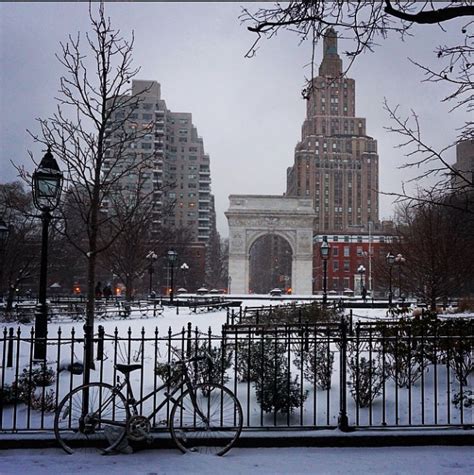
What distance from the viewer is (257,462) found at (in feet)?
17.3

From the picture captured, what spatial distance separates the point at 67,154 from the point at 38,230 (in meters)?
39.7

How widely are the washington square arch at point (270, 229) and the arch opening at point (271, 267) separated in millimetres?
41635

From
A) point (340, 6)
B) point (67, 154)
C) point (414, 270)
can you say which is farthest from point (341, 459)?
point (414, 270)

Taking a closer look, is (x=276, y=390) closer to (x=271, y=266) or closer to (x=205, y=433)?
(x=205, y=433)

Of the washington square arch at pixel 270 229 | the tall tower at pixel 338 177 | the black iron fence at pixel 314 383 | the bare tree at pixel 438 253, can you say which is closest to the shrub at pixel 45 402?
the black iron fence at pixel 314 383

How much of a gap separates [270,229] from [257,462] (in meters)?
62.8

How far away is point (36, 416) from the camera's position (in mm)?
6770

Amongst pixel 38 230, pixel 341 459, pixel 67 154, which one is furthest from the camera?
pixel 38 230

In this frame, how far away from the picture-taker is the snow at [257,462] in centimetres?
502

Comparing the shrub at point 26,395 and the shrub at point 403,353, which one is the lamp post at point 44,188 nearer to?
the shrub at point 26,395

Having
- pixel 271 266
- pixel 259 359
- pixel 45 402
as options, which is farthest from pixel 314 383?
pixel 271 266

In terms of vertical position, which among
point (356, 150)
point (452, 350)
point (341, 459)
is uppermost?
point (356, 150)

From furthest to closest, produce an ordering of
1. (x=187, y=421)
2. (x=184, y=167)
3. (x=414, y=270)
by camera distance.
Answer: (x=184, y=167) < (x=414, y=270) < (x=187, y=421)

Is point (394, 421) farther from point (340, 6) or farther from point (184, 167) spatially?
point (184, 167)
